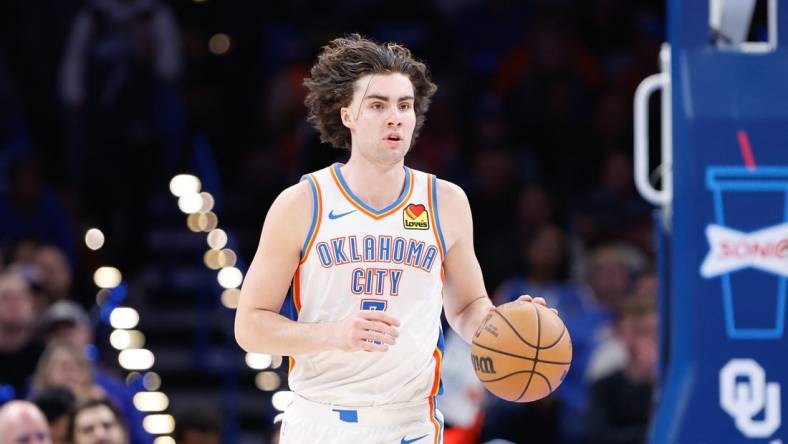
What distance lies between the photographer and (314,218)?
4.49 m

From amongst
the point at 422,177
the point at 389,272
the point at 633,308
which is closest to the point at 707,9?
the point at 422,177

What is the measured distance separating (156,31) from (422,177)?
7.30 metres

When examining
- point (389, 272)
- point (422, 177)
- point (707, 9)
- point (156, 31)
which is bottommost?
point (389, 272)

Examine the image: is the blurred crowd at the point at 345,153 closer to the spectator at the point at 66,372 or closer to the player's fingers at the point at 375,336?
the spectator at the point at 66,372

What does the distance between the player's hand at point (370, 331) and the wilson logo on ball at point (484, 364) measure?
18.2 inches

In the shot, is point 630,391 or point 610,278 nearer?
point 630,391

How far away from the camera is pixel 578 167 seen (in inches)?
444

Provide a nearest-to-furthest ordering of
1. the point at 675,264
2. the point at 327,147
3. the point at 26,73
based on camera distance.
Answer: the point at 675,264 → the point at 327,147 → the point at 26,73

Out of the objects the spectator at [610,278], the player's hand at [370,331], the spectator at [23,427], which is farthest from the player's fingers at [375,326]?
the spectator at [610,278]

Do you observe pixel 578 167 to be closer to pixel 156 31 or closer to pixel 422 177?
pixel 156 31

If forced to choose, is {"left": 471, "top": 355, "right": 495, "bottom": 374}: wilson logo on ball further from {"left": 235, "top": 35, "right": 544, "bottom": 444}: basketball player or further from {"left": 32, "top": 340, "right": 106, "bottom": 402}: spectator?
{"left": 32, "top": 340, "right": 106, "bottom": 402}: spectator

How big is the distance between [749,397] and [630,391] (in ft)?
10.8

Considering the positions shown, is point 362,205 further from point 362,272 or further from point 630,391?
point 630,391

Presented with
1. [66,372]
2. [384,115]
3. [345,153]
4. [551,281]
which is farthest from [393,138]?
[345,153]
